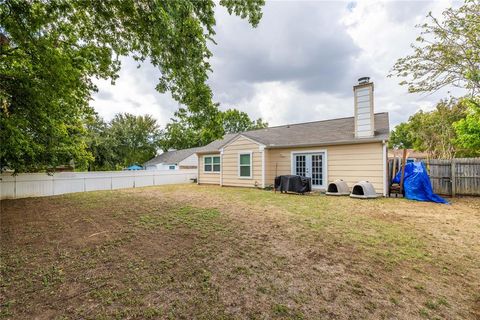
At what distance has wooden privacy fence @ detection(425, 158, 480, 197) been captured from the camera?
833 centimetres

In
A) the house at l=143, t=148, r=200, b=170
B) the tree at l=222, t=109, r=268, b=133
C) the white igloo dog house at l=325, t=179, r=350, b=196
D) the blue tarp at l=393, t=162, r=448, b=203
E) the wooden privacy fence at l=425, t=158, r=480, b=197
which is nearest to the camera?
the blue tarp at l=393, t=162, r=448, b=203

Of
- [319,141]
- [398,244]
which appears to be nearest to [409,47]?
[319,141]

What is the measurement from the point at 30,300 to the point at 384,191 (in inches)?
396

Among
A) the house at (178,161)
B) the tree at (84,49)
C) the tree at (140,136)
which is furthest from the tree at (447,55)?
the tree at (140,136)

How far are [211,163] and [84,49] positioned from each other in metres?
9.60

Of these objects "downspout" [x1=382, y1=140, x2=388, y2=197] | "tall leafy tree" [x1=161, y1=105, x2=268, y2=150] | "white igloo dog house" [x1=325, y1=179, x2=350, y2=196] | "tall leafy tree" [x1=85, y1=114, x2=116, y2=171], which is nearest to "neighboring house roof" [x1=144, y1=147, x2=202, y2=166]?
"tall leafy tree" [x1=161, y1=105, x2=268, y2=150]

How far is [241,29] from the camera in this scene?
7.71 metres

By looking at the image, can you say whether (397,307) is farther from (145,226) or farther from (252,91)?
(252,91)

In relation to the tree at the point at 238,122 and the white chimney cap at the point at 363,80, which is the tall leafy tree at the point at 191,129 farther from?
the white chimney cap at the point at 363,80

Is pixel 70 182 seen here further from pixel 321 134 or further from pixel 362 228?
pixel 362 228

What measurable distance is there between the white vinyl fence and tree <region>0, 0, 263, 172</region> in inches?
123

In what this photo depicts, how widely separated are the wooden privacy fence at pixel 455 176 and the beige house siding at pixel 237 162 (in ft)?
24.3

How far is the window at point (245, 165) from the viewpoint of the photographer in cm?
1189

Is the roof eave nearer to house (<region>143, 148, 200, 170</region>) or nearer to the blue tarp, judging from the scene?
the blue tarp
